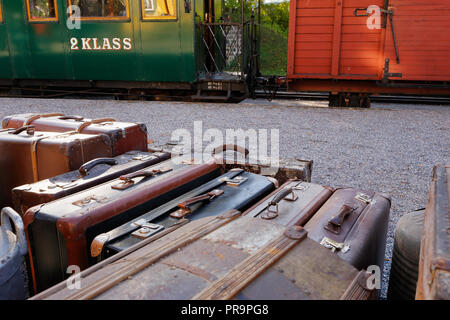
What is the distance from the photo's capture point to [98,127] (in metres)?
2.53

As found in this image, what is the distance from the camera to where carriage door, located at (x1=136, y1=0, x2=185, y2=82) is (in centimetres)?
853

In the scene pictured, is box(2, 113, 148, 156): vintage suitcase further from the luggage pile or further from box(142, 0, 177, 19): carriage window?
box(142, 0, 177, 19): carriage window

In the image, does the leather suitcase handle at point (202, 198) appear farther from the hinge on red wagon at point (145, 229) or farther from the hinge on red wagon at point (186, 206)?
the hinge on red wagon at point (145, 229)

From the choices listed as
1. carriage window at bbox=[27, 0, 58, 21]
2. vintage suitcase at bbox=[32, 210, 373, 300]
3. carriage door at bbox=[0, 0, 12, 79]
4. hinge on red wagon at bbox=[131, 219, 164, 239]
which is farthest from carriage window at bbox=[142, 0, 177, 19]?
vintage suitcase at bbox=[32, 210, 373, 300]

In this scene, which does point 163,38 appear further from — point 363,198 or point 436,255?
point 436,255

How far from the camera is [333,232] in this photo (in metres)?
1.63

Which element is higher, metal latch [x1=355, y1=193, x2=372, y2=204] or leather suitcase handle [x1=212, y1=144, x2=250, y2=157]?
leather suitcase handle [x1=212, y1=144, x2=250, y2=157]

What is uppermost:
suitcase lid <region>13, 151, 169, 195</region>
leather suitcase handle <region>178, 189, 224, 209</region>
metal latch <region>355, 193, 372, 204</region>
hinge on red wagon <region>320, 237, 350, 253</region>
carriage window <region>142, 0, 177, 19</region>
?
carriage window <region>142, 0, 177, 19</region>

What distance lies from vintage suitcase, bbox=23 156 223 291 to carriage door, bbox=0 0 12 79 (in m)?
9.65

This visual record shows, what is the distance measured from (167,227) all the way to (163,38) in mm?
7829
